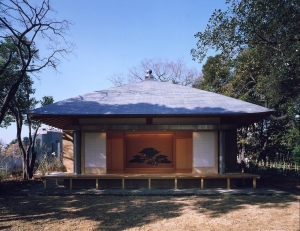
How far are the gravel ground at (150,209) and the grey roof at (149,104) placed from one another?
2.83 meters

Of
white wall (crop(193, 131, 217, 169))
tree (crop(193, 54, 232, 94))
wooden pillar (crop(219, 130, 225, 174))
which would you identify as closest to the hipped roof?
wooden pillar (crop(219, 130, 225, 174))

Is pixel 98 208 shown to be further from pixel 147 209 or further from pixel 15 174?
pixel 15 174

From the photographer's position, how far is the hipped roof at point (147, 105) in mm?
9609

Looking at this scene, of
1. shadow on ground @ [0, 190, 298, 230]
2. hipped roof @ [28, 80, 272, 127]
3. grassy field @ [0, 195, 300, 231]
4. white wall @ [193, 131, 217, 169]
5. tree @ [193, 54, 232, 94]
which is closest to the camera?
grassy field @ [0, 195, 300, 231]

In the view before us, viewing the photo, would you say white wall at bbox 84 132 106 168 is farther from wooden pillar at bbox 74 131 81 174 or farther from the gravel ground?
the gravel ground

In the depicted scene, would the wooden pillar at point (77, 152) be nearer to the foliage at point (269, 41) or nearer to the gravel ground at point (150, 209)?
the gravel ground at point (150, 209)

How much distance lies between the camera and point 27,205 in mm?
7672

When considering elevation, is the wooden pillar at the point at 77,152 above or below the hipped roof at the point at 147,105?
below

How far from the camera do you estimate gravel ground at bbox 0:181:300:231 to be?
229 inches

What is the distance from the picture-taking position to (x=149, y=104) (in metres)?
10.6

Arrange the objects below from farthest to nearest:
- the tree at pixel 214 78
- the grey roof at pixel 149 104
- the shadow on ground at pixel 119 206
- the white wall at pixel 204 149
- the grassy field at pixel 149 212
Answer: the tree at pixel 214 78 → the white wall at pixel 204 149 → the grey roof at pixel 149 104 → the shadow on ground at pixel 119 206 → the grassy field at pixel 149 212

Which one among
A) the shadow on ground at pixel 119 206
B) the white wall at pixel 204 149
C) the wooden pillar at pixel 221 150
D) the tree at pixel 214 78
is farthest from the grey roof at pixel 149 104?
the tree at pixel 214 78

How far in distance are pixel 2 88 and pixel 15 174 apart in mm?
5195

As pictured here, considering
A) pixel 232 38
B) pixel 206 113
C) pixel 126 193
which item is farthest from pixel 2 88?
pixel 232 38
